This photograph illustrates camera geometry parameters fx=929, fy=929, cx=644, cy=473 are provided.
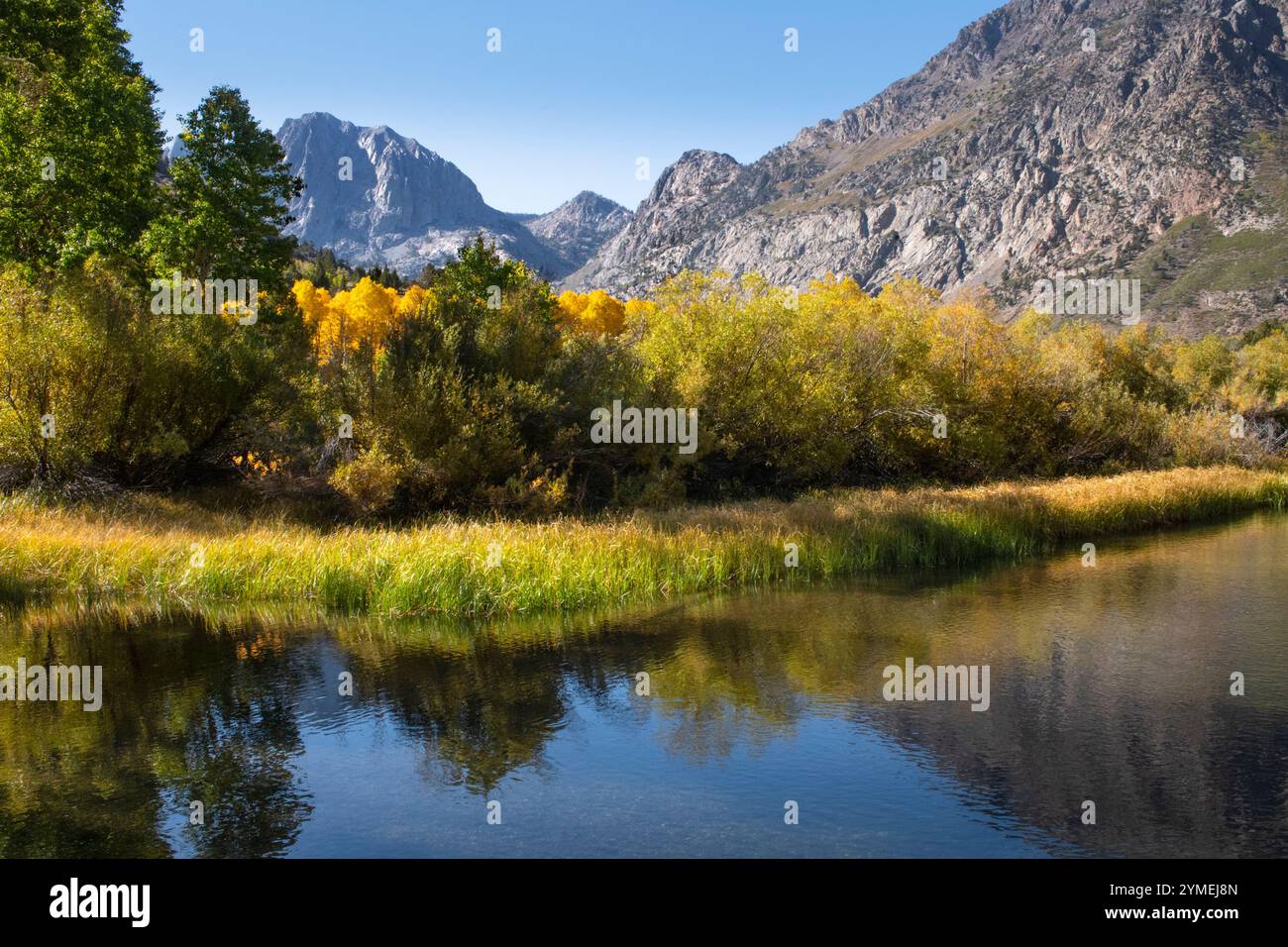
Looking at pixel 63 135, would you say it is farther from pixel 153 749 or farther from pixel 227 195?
pixel 153 749

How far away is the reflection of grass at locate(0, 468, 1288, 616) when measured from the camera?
19141mm

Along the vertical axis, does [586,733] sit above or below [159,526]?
below

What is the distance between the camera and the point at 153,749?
11352 mm

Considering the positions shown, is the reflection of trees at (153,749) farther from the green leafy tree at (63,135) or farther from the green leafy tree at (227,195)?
the green leafy tree at (227,195)

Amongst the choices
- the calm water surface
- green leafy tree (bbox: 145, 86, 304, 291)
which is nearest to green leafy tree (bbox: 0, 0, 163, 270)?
green leafy tree (bbox: 145, 86, 304, 291)

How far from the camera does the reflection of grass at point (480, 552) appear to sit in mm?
19141

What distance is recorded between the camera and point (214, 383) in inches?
1112

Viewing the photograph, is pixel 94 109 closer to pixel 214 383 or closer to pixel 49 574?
pixel 214 383

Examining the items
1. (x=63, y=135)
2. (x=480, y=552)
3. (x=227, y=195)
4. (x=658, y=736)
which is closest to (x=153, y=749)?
(x=658, y=736)

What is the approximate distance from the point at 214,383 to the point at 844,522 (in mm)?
19192

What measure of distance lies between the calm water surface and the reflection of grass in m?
1.20

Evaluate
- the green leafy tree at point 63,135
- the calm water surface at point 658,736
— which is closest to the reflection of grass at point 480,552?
the calm water surface at point 658,736

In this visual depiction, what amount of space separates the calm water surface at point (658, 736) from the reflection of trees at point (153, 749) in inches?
1.8
